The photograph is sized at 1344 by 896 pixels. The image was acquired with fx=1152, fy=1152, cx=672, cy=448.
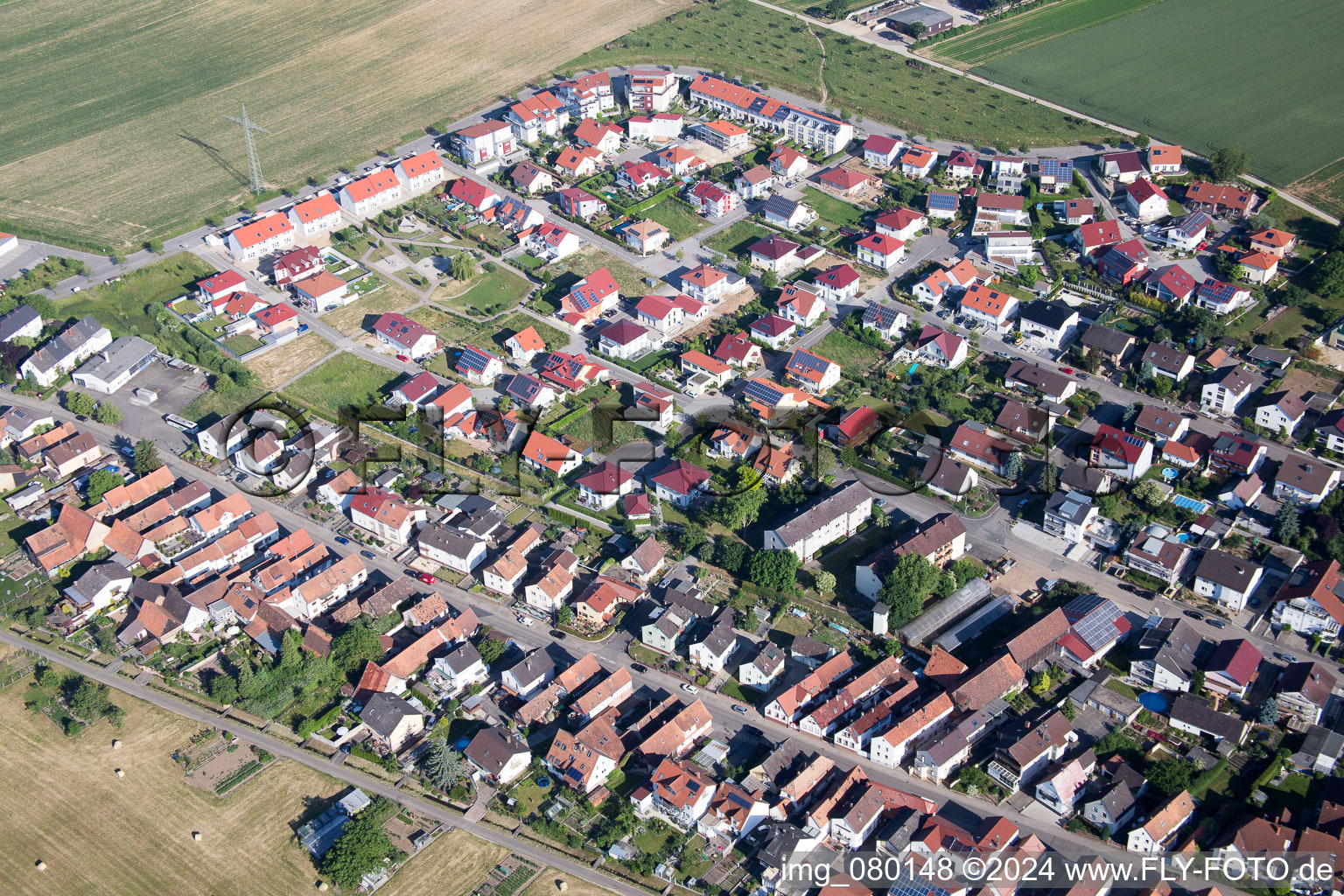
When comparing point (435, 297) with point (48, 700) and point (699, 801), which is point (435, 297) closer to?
point (48, 700)

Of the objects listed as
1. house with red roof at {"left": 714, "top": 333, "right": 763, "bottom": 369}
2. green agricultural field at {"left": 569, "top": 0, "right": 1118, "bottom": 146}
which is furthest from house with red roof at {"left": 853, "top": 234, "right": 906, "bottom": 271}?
green agricultural field at {"left": 569, "top": 0, "right": 1118, "bottom": 146}

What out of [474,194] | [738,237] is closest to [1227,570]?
[738,237]

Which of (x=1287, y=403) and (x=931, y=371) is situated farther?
(x=931, y=371)

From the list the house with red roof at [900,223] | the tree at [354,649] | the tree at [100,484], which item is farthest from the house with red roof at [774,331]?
the tree at [100,484]

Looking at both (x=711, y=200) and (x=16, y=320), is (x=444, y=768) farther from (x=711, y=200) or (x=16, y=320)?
(x=711, y=200)

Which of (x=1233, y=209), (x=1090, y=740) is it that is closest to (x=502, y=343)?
(x=1090, y=740)
